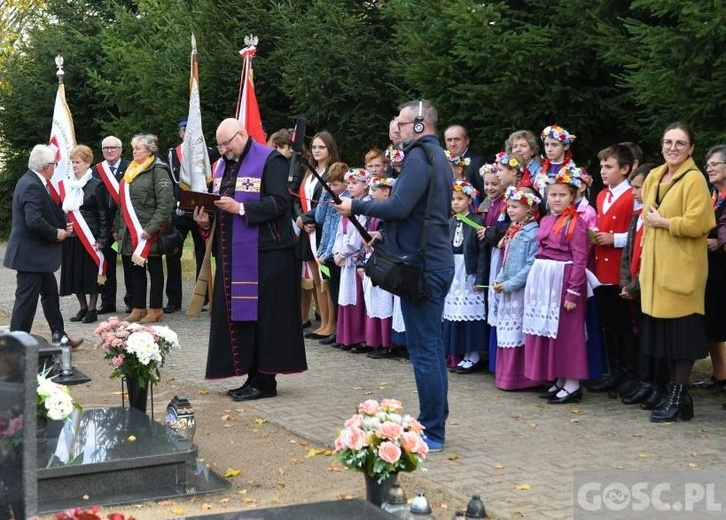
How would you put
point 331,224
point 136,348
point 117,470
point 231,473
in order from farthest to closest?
point 331,224
point 136,348
point 231,473
point 117,470

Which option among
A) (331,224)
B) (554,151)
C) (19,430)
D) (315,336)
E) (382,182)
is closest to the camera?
→ (19,430)

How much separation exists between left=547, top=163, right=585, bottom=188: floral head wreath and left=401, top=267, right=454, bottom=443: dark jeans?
6.31 ft

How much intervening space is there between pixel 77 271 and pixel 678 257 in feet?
27.3

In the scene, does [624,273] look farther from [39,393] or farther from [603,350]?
[39,393]

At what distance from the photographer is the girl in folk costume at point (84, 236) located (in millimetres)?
14023

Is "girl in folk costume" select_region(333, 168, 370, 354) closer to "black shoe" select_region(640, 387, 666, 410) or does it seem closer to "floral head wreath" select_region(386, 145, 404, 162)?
"floral head wreath" select_region(386, 145, 404, 162)

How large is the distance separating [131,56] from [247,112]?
9062 mm

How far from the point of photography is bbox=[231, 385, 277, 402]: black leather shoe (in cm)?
927

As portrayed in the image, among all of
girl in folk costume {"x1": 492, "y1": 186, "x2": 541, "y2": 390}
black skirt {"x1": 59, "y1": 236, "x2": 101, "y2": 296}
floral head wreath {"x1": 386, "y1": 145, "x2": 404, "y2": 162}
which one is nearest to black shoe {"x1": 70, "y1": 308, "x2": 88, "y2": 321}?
black skirt {"x1": 59, "y1": 236, "x2": 101, "y2": 296}

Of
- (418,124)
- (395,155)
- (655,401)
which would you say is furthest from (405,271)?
(395,155)

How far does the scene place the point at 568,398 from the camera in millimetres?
9016

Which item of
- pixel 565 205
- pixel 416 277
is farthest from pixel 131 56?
pixel 416 277

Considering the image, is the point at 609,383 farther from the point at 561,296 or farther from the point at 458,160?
the point at 458,160

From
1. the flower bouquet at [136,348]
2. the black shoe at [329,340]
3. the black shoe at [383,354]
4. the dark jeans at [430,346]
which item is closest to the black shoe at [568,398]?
the dark jeans at [430,346]
